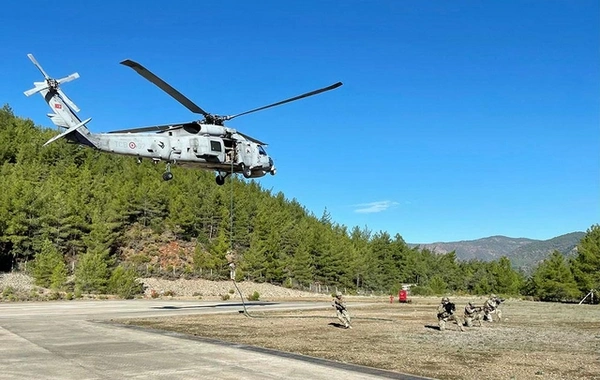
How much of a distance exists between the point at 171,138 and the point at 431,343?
627 inches

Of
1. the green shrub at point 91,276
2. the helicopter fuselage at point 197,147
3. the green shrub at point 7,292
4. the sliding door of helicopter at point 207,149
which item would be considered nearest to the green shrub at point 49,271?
the green shrub at point 91,276

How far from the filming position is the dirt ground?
12250 millimetres

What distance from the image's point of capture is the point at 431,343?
16891 mm

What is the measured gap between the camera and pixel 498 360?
13.5m

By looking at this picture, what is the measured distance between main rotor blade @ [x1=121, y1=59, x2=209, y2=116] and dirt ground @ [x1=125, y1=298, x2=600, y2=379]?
399 inches

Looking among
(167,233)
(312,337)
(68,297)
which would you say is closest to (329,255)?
(167,233)

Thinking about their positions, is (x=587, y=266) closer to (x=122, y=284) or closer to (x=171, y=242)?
(x=122, y=284)

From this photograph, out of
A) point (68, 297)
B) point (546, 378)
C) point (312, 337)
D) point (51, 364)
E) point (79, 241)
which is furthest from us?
point (79, 241)

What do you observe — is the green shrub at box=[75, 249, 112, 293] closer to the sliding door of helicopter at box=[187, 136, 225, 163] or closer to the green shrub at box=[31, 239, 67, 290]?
the green shrub at box=[31, 239, 67, 290]

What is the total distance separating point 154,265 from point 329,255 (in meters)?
34.5

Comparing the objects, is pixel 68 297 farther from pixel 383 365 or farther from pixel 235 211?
pixel 235 211

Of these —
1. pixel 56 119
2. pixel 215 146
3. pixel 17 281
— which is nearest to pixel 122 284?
pixel 17 281

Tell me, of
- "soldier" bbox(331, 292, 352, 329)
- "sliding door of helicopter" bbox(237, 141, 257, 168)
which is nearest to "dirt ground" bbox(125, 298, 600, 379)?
"soldier" bbox(331, 292, 352, 329)

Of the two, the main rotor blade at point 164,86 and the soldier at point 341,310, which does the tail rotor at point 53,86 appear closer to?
the main rotor blade at point 164,86
